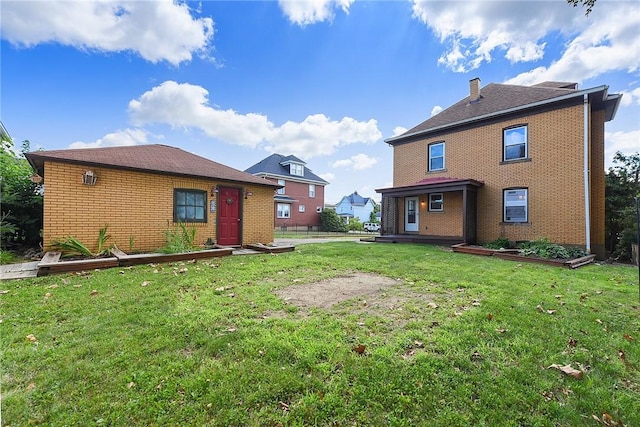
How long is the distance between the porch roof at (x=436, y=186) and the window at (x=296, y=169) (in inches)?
728

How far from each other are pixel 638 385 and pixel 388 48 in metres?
15.0

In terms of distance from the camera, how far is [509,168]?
12141 millimetres

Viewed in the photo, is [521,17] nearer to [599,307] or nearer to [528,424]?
[599,307]

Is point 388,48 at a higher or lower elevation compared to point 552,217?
higher

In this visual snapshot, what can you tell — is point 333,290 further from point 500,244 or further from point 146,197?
point 500,244

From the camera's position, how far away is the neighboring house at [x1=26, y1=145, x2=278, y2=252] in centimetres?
744

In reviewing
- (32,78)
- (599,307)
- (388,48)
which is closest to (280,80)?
(388,48)

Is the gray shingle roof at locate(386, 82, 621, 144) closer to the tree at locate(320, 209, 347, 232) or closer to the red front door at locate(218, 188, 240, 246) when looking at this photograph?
the red front door at locate(218, 188, 240, 246)

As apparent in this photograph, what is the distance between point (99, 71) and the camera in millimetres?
10914

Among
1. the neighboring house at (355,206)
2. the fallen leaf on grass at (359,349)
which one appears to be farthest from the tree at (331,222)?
the fallen leaf on grass at (359,349)

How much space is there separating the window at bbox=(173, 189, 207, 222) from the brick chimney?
558 inches

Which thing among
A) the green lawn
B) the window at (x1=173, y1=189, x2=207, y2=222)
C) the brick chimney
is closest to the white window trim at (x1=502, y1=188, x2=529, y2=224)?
the brick chimney

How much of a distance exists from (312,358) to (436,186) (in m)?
12.1

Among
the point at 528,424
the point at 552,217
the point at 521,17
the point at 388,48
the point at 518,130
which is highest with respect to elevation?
the point at 388,48
